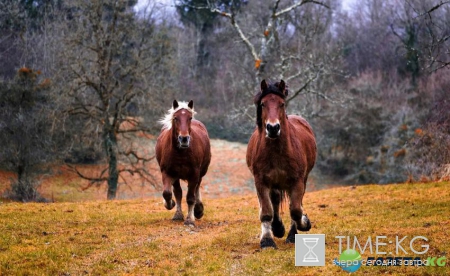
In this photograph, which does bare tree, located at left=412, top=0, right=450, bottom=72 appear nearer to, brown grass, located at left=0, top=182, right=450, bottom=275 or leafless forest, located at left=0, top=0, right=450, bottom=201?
leafless forest, located at left=0, top=0, right=450, bottom=201

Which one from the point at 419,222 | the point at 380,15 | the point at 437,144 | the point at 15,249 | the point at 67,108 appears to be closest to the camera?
the point at 15,249

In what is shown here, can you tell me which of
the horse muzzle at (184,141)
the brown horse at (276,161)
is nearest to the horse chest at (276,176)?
the brown horse at (276,161)

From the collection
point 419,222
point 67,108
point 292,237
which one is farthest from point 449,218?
point 67,108

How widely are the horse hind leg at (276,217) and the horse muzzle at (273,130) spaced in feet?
6.22

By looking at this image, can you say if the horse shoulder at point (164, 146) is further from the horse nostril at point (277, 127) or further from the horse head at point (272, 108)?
the horse nostril at point (277, 127)

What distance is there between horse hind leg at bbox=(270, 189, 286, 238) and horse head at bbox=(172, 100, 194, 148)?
281 centimetres

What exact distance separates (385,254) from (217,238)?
135 inches

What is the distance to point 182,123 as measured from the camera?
11.9 meters

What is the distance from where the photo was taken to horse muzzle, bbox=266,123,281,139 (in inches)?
312

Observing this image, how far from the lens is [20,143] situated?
26.7 m

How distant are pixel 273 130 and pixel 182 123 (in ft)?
14.3

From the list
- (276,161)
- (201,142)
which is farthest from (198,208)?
(276,161)

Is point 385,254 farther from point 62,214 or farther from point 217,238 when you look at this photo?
point 62,214

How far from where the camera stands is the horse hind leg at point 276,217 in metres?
9.49
